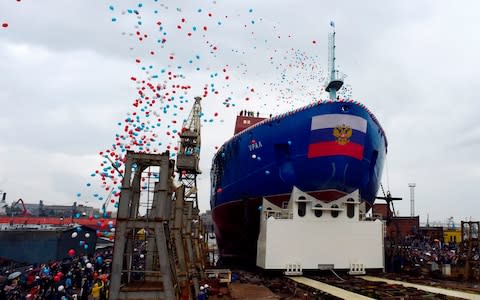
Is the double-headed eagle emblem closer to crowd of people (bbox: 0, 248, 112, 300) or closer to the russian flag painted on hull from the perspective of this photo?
A: the russian flag painted on hull

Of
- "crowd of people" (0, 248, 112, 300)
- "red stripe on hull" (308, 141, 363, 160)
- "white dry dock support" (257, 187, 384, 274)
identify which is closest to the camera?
"crowd of people" (0, 248, 112, 300)

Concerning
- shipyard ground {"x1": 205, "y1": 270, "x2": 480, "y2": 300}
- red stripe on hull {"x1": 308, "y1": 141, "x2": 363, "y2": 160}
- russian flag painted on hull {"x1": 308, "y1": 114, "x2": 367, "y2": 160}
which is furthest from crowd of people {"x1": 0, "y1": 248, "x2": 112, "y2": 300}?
russian flag painted on hull {"x1": 308, "y1": 114, "x2": 367, "y2": 160}

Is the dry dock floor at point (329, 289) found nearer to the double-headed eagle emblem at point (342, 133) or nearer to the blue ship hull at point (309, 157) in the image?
the blue ship hull at point (309, 157)

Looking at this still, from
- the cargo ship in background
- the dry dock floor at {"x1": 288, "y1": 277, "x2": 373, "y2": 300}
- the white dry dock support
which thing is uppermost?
the cargo ship in background

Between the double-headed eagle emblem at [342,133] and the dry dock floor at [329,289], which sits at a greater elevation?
the double-headed eagle emblem at [342,133]

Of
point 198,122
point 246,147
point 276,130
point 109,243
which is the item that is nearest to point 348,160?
point 276,130

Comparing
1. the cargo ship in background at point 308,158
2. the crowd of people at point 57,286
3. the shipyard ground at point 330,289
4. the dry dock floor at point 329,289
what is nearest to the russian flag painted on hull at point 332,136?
the cargo ship in background at point 308,158

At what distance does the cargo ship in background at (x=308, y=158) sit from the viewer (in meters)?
23.0

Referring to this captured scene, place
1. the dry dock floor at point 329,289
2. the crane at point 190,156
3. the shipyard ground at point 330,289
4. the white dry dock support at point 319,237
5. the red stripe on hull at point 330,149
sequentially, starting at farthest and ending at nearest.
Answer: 1. the crane at point 190,156
2. the red stripe on hull at point 330,149
3. the white dry dock support at point 319,237
4. the shipyard ground at point 330,289
5. the dry dock floor at point 329,289

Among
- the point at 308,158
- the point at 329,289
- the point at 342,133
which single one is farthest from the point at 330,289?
the point at 342,133

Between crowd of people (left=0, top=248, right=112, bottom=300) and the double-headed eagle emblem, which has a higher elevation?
the double-headed eagle emblem

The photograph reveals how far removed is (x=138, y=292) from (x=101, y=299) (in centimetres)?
599

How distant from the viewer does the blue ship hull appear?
23.0 metres

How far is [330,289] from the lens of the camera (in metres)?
17.1
